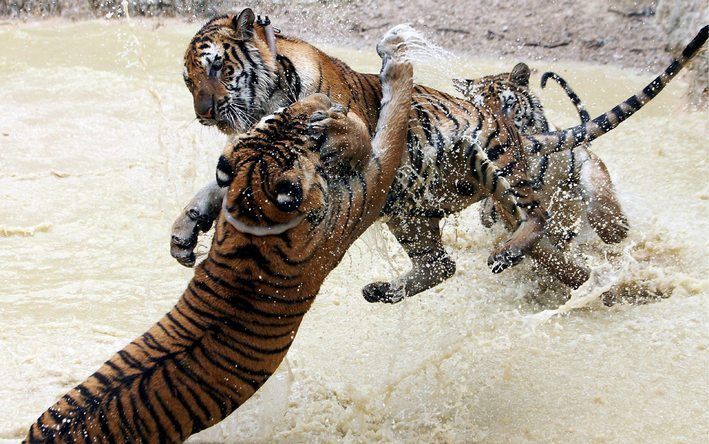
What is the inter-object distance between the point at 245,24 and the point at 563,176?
1.83 metres

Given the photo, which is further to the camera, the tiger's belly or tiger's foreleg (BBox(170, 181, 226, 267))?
the tiger's belly

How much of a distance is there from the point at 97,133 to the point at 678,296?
357cm

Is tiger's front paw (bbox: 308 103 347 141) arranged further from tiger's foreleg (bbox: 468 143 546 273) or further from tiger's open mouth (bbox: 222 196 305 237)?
tiger's foreleg (bbox: 468 143 546 273)

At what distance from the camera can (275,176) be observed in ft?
6.51

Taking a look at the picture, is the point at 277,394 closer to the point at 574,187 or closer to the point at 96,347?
the point at 96,347

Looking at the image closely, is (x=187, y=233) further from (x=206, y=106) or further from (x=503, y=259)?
(x=503, y=259)

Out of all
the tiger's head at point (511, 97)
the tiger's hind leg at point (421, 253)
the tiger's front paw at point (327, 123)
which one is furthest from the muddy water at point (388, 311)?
the tiger's front paw at point (327, 123)

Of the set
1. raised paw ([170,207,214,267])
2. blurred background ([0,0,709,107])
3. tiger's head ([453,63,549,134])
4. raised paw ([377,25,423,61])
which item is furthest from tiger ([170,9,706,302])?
blurred background ([0,0,709,107])

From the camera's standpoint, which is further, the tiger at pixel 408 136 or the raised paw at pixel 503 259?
the raised paw at pixel 503 259

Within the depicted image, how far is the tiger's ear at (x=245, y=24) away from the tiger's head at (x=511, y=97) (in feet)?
4.42

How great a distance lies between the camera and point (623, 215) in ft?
12.7

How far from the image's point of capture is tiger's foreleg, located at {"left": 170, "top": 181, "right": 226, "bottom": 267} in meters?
2.38

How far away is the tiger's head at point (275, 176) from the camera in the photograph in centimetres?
197

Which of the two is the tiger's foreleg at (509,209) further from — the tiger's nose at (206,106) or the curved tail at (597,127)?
the tiger's nose at (206,106)
